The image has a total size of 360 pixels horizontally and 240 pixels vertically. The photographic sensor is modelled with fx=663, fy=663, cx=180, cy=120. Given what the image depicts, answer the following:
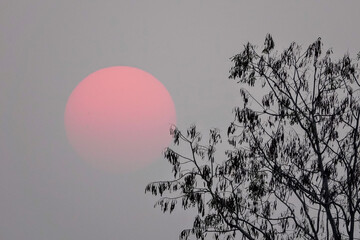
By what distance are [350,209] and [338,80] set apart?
3233mm

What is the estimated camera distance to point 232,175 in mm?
16109

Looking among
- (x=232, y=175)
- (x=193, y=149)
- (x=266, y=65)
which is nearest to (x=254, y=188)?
(x=232, y=175)

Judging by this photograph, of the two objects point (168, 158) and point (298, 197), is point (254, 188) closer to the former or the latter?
point (298, 197)

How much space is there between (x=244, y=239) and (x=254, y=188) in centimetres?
132

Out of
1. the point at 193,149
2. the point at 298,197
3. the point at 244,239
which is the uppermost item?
the point at 193,149

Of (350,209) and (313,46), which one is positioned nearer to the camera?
(350,209)

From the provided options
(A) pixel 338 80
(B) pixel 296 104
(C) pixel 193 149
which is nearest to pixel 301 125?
(B) pixel 296 104

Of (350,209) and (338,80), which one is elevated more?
(338,80)

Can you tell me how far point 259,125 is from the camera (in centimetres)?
1623

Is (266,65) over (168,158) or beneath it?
over

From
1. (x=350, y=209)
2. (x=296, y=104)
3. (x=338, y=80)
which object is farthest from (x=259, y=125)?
(x=350, y=209)

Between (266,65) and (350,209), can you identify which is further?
(266,65)

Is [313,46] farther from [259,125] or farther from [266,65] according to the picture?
[259,125]

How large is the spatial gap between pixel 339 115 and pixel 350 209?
2391mm
